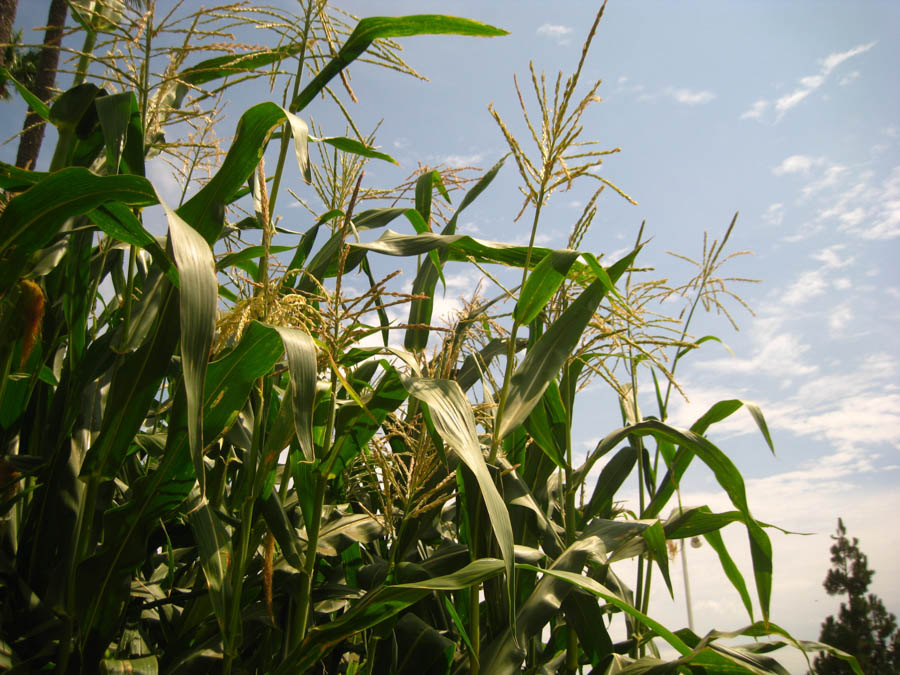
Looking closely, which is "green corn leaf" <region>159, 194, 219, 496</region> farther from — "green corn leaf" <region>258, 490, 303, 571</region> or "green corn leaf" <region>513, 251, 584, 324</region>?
"green corn leaf" <region>513, 251, 584, 324</region>

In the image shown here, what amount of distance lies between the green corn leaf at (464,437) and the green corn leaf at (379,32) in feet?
2.20

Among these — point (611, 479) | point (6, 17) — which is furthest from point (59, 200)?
point (6, 17)

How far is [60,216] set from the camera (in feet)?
3.10

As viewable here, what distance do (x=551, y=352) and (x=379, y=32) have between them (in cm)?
75

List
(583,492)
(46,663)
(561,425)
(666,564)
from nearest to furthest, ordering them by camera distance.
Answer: (46,663) < (666,564) < (561,425) < (583,492)

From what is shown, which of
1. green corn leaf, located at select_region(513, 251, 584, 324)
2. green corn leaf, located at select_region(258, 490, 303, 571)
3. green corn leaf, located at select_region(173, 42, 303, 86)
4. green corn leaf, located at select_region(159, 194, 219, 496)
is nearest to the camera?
green corn leaf, located at select_region(159, 194, 219, 496)

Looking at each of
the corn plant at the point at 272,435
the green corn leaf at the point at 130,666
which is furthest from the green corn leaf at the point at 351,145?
the green corn leaf at the point at 130,666

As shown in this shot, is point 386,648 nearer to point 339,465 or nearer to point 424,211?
point 339,465

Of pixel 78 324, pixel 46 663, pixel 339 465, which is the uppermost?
pixel 78 324

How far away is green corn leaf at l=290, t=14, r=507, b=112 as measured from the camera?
1.18m

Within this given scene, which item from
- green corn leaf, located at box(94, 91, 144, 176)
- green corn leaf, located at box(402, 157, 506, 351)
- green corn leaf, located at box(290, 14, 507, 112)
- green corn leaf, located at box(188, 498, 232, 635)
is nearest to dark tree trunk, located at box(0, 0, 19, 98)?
green corn leaf, located at box(94, 91, 144, 176)

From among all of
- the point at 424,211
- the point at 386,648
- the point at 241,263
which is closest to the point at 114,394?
the point at 241,263

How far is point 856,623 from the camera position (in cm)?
1108

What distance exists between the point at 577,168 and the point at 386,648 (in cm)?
104
